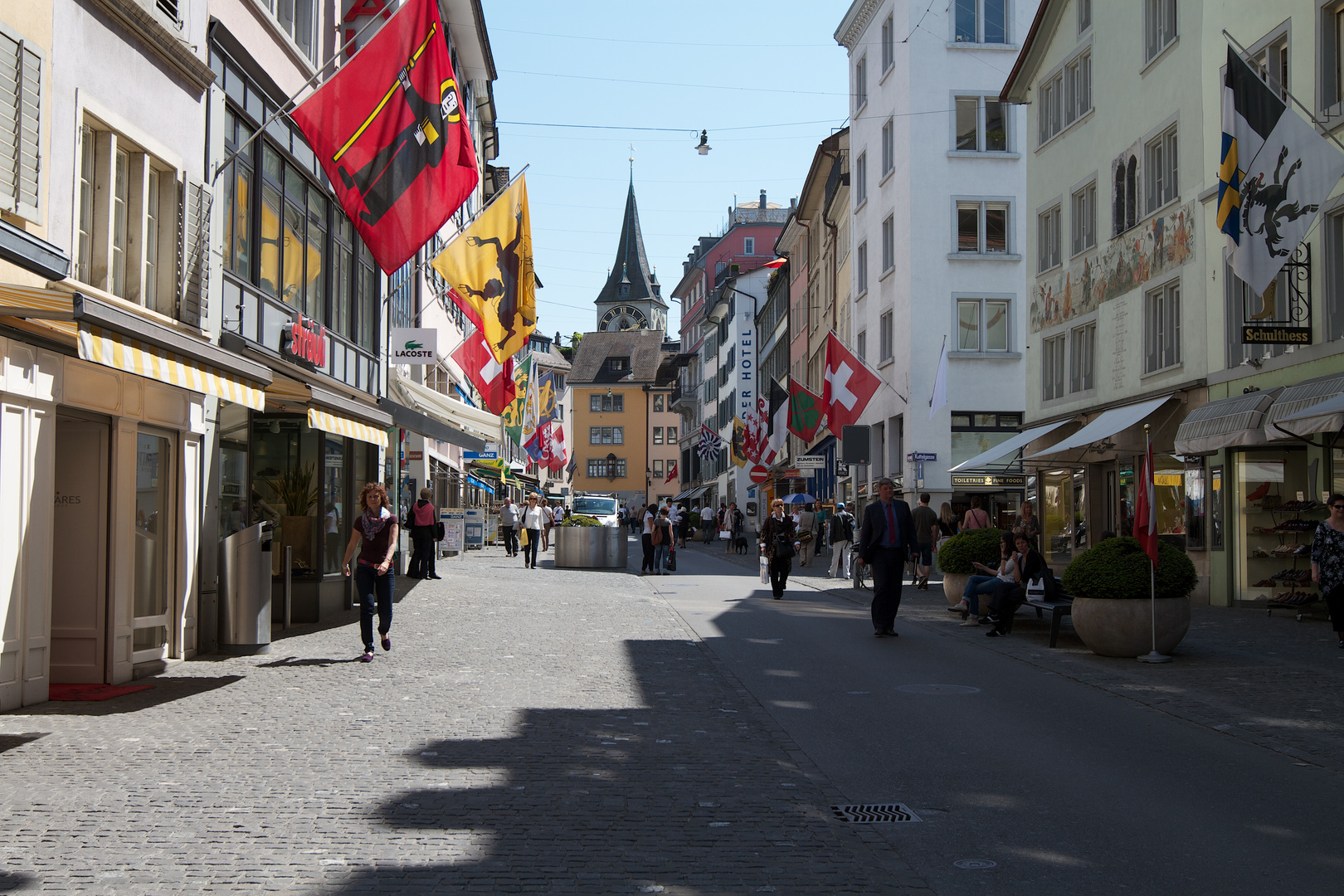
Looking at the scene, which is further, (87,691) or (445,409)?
(445,409)

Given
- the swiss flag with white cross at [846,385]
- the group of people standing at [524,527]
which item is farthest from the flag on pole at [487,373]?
the swiss flag with white cross at [846,385]

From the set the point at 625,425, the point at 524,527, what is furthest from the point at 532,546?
the point at 625,425

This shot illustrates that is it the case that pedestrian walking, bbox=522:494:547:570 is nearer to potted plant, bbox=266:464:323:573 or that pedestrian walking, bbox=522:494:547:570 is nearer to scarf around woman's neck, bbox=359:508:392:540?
potted plant, bbox=266:464:323:573

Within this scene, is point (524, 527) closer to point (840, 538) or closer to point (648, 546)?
point (648, 546)

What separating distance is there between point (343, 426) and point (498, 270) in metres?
9.02

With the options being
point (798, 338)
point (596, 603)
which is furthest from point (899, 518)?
point (798, 338)

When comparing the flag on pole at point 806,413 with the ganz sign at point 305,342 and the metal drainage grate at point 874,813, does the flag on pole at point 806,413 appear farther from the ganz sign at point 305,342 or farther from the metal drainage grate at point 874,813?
the metal drainage grate at point 874,813

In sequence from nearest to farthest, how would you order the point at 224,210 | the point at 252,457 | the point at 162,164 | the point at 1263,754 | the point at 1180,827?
the point at 1180,827
the point at 1263,754
the point at 162,164
the point at 224,210
the point at 252,457

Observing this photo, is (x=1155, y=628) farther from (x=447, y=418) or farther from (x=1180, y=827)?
(x=447, y=418)

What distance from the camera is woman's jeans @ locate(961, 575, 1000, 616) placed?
16.9m

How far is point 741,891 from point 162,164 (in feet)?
33.7

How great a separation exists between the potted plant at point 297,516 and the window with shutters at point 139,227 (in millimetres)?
4278

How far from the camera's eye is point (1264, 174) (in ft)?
52.5

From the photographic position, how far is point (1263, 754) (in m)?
8.39
